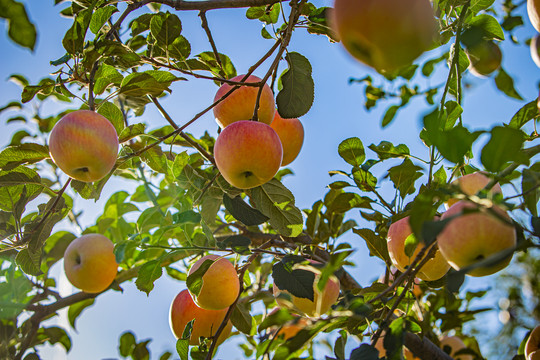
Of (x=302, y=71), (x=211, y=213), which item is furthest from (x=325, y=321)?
(x=211, y=213)

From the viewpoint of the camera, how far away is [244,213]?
4.29 ft

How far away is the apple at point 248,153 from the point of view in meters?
1.17

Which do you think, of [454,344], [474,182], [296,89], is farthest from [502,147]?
[454,344]

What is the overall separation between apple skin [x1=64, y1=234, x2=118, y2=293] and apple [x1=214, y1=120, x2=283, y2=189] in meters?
0.83

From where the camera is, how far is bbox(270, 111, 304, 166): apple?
153 centimetres

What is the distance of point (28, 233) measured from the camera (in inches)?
58.8

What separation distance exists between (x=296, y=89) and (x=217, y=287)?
65 cm

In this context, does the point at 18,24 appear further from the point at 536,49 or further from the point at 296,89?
the point at 536,49

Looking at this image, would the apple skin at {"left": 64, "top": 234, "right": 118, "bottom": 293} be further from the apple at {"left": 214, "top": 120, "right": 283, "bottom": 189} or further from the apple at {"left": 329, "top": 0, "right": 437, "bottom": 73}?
the apple at {"left": 329, "top": 0, "right": 437, "bottom": 73}

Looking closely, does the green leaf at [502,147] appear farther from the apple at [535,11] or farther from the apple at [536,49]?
the apple at [536,49]

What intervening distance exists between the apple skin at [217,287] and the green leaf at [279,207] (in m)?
0.22

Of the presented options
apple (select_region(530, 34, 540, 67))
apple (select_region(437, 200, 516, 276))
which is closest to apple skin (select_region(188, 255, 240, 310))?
apple (select_region(437, 200, 516, 276))

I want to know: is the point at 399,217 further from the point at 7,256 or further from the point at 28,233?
the point at 7,256

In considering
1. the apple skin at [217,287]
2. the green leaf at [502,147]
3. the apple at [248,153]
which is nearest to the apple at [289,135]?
the apple at [248,153]
